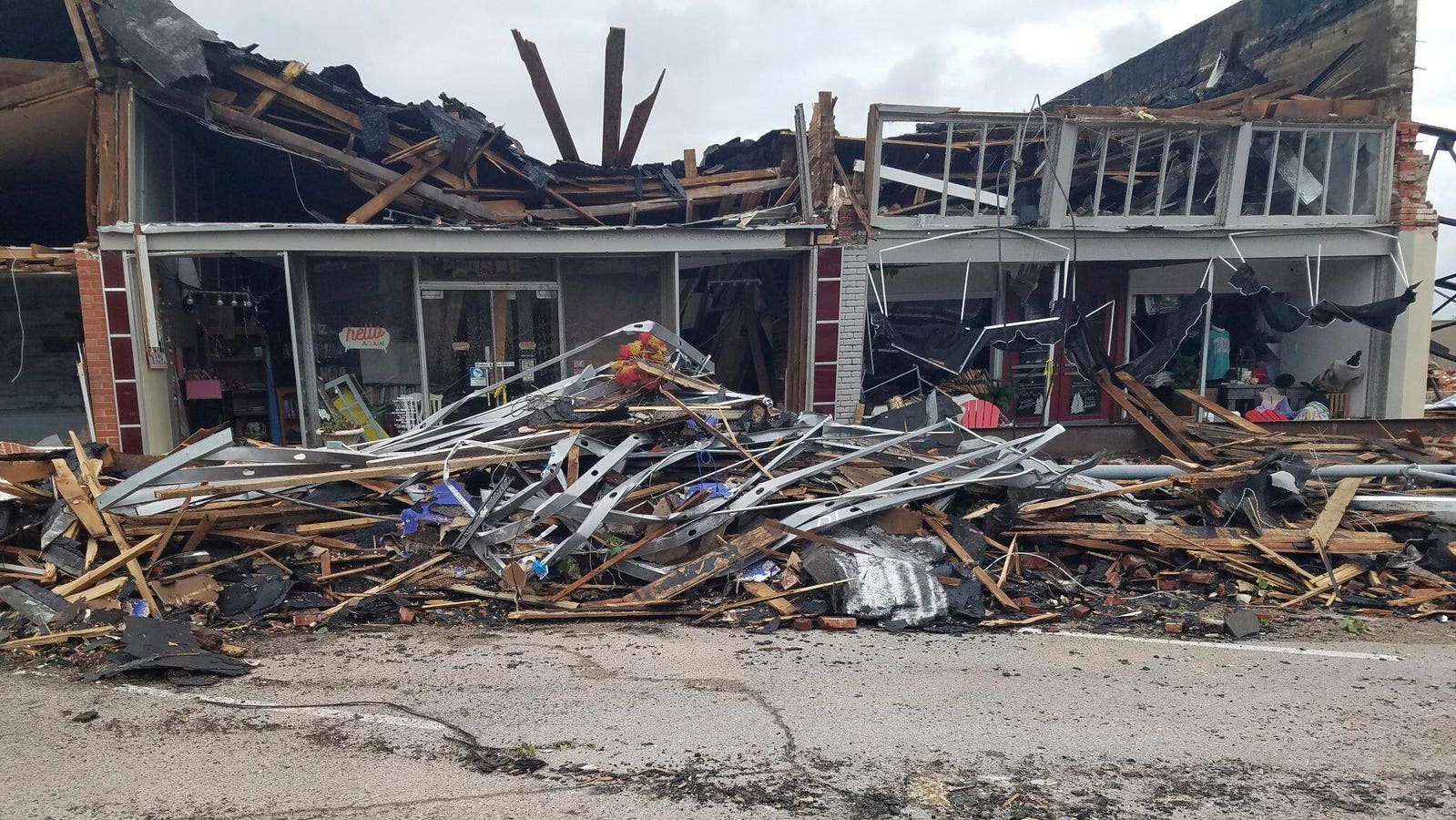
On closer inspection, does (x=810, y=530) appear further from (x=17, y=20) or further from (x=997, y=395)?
(x=17, y=20)

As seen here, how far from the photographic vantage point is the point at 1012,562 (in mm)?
6500

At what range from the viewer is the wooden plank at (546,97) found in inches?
439

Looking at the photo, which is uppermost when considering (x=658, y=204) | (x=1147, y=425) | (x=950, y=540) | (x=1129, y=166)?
(x=1129, y=166)

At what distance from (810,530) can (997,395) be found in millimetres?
7028

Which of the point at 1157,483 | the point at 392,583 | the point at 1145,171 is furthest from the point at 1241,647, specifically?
the point at 1145,171

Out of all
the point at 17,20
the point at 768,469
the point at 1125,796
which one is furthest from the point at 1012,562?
the point at 17,20

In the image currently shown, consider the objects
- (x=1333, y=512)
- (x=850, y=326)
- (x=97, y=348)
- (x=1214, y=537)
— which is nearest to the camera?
(x=1214, y=537)

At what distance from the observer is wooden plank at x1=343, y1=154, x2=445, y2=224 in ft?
34.4

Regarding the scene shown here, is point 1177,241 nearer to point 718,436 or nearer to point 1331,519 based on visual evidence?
point 1331,519

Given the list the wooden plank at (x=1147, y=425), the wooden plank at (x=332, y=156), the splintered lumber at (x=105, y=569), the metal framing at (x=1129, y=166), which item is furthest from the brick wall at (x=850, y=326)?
the splintered lumber at (x=105, y=569)

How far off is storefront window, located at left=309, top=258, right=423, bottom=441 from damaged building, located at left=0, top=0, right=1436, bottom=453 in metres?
0.04

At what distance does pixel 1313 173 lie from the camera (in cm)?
1206

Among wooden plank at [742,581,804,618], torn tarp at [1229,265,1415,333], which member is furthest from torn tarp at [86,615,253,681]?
torn tarp at [1229,265,1415,333]

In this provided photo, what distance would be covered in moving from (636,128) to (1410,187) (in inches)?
429
